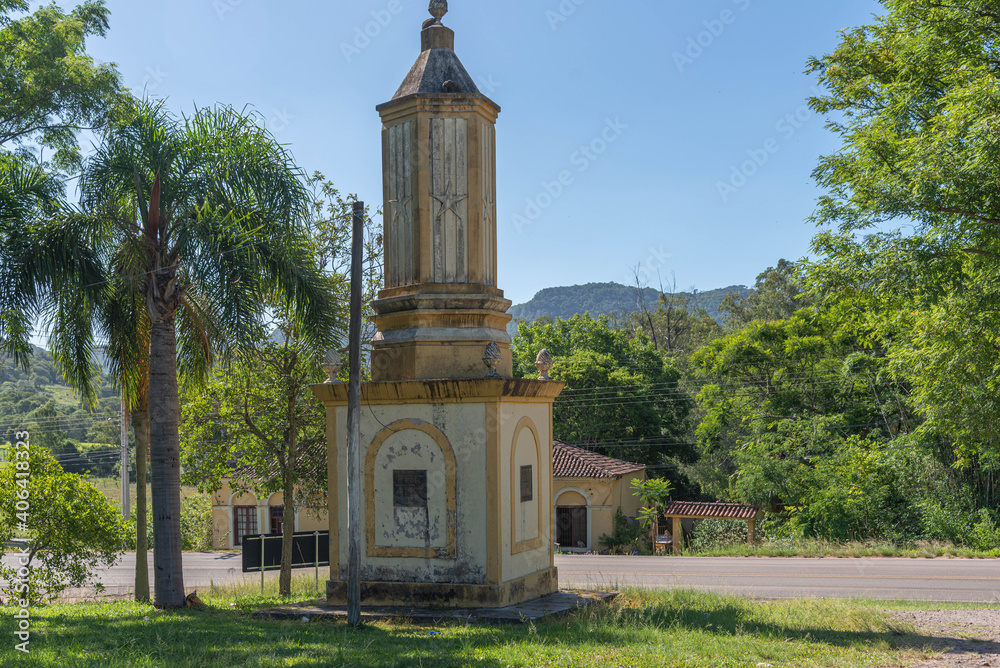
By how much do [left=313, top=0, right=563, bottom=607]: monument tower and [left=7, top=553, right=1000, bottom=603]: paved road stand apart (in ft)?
14.9

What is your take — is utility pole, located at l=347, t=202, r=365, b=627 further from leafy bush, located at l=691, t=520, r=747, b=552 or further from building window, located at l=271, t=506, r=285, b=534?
building window, located at l=271, t=506, r=285, b=534

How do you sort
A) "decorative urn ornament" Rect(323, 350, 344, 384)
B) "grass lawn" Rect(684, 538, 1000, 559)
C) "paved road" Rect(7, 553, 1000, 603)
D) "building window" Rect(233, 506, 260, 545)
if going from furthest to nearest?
"building window" Rect(233, 506, 260, 545) < "grass lawn" Rect(684, 538, 1000, 559) < "paved road" Rect(7, 553, 1000, 603) < "decorative urn ornament" Rect(323, 350, 344, 384)

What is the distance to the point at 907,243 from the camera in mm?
16078

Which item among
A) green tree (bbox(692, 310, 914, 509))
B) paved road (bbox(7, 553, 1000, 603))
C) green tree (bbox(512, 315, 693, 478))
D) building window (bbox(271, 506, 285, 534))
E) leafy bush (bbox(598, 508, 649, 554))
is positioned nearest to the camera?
paved road (bbox(7, 553, 1000, 603))

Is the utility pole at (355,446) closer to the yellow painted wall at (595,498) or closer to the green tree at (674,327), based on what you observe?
the yellow painted wall at (595,498)

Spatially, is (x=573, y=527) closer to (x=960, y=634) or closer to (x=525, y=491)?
(x=525, y=491)

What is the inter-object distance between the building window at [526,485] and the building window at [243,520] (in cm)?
2765

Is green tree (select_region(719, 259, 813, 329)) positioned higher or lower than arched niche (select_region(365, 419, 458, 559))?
higher

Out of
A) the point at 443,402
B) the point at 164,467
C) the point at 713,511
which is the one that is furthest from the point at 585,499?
the point at 164,467

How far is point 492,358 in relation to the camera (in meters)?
12.0

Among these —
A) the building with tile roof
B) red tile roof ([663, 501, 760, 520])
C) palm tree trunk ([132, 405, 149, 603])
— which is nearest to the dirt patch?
palm tree trunk ([132, 405, 149, 603])

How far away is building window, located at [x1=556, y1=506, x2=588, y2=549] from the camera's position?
3438 cm

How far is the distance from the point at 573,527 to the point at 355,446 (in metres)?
25.2

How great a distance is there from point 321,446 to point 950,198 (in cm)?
1310
